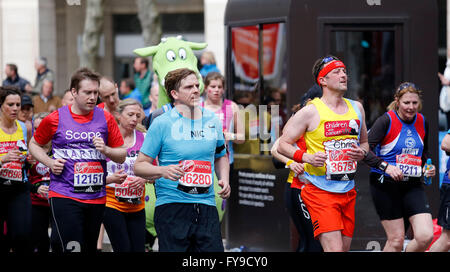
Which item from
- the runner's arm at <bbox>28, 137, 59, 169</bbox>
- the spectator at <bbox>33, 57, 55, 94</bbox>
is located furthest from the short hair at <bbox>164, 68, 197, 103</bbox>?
the spectator at <bbox>33, 57, 55, 94</bbox>

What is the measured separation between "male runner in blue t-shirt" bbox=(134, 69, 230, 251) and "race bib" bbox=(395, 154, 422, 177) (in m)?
2.13

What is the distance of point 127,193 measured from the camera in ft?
25.9

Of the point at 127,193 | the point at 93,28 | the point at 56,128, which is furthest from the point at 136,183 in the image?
the point at 93,28

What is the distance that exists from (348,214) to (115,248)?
7.36 feet

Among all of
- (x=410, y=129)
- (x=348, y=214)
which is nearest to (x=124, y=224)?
(x=348, y=214)

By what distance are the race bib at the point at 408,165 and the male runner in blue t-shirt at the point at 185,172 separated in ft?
7.00

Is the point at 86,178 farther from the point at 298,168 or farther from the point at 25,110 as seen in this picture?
the point at 25,110

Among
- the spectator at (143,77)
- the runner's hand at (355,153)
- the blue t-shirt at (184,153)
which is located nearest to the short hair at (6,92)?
the blue t-shirt at (184,153)

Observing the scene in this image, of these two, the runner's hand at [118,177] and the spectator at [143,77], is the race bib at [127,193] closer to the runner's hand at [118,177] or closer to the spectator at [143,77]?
the runner's hand at [118,177]

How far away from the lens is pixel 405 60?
961 cm

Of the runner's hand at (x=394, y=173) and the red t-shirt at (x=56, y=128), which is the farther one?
the runner's hand at (x=394, y=173)

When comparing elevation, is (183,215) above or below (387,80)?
below

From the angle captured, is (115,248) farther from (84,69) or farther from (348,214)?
(348,214)

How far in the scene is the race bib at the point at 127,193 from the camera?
7.89 meters
